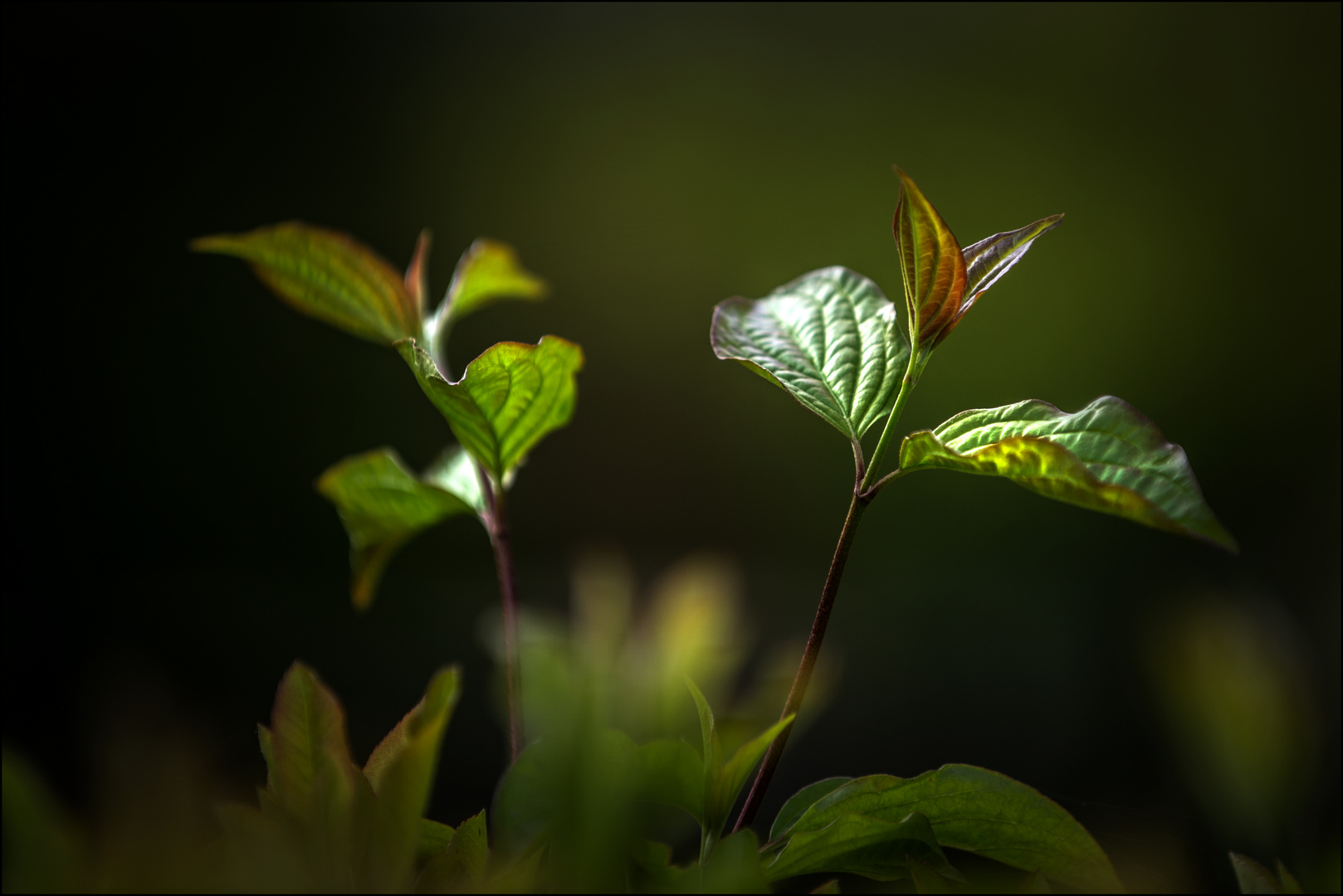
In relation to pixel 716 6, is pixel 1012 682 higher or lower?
lower

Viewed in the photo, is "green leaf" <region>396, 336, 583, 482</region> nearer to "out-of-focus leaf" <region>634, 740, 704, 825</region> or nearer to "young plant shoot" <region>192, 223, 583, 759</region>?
"young plant shoot" <region>192, 223, 583, 759</region>

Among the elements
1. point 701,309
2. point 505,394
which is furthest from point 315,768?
point 701,309

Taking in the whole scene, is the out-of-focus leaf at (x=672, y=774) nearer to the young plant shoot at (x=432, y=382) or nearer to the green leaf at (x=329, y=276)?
the young plant shoot at (x=432, y=382)

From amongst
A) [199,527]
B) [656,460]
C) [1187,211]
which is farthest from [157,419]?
[1187,211]

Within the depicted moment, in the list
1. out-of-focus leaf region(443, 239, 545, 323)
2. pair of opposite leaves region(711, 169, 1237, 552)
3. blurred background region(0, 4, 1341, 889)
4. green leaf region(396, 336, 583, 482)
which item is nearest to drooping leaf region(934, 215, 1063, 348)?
pair of opposite leaves region(711, 169, 1237, 552)

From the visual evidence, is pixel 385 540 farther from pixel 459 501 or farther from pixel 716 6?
pixel 716 6

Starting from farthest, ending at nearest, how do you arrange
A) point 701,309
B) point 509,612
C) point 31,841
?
point 701,309 → point 509,612 → point 31,841

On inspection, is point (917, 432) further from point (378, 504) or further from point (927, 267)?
point (378, 504)
